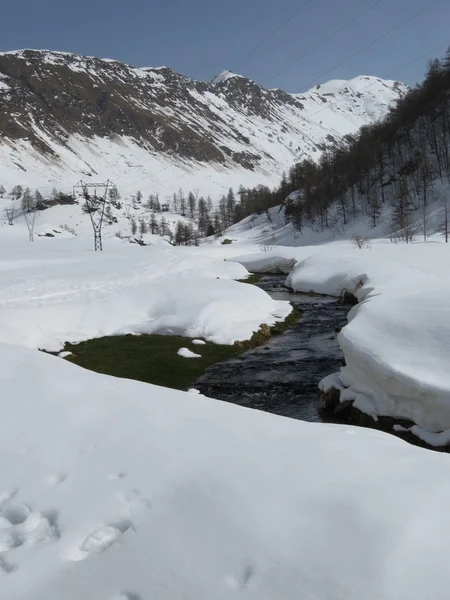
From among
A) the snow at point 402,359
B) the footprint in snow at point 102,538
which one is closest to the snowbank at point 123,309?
the snow at point 402,359

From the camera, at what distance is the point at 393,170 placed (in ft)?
338

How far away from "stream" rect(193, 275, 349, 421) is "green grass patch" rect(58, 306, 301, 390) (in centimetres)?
61

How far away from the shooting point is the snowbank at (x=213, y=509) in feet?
13.8

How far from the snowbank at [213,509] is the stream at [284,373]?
7308 mm

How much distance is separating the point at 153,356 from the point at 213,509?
49.2 ft

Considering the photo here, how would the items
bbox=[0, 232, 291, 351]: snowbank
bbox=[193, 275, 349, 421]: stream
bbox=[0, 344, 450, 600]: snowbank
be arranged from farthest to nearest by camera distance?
bbox=[0, 232, 291, 351]: snowbank → bbox=[193, 275, 349, 421]: stream → bbox=[0, 344, 450, 600]: snowbank

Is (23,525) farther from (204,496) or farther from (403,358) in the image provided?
(403,358)

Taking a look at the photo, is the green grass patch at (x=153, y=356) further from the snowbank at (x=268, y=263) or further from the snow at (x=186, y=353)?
the snowbank at (x=268, y=263)

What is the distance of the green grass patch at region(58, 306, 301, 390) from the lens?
18125 mm

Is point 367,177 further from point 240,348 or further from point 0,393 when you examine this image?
point 0,393

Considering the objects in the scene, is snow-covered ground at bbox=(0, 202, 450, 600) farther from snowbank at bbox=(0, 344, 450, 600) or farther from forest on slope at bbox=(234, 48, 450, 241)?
forest on slope at bbox=(234, 48, 450, 241)

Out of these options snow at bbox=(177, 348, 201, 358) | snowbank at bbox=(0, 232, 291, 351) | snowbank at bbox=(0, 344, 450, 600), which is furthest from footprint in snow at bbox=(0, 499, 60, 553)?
snowbank at bbox=(0, 232, 291, 351)

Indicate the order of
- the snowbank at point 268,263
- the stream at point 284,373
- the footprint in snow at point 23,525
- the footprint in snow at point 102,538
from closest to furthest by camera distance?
the footprint in snow at point 102,538
the footprint in snow at point 23,525
the stream at point 284,373
the snowbank at point 268,263

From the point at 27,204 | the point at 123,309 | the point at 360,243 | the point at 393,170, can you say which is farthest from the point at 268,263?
the point at 27,204
